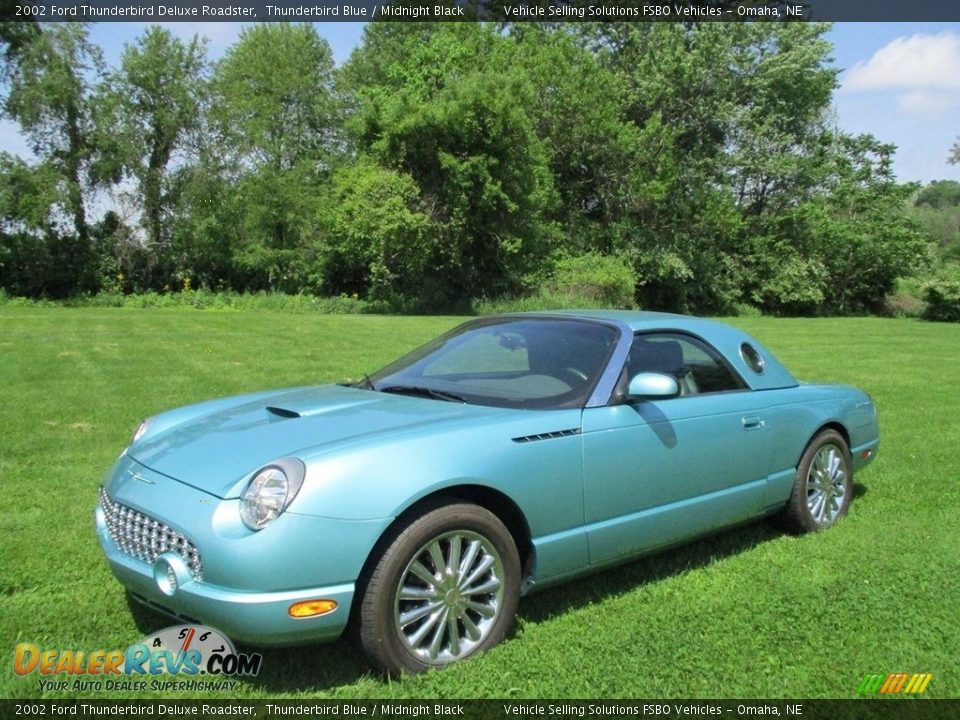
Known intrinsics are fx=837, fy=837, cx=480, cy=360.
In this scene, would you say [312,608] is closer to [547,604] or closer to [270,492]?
[270,492]

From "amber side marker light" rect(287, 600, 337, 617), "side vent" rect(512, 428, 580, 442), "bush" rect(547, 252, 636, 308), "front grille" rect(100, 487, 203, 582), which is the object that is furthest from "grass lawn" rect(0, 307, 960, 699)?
"bush" rect(547, 252, 636, 308)

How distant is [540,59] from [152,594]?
3687 cm

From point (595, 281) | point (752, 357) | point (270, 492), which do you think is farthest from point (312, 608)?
point (595, 281)

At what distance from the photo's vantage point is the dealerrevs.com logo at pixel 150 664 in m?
3.15

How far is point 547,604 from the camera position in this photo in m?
4.11

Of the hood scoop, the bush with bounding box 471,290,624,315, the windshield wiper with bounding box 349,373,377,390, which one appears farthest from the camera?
the bush with bounding box 471,290,624,315

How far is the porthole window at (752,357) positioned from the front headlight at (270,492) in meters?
2.98

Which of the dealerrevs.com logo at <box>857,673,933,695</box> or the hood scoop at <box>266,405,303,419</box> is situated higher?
the hood scoop at <box>266,405,303,419</box>

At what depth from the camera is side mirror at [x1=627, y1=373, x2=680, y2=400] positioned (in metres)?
3.98

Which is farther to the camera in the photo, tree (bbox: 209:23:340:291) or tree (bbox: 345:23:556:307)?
tree (bbox: 209:23:340:291)

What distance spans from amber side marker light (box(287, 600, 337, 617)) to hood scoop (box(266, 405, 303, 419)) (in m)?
1.07

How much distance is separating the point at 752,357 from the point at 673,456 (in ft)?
4.03

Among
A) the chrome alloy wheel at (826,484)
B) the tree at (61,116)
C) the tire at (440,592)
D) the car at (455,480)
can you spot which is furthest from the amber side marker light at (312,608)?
the tree at (61,116)

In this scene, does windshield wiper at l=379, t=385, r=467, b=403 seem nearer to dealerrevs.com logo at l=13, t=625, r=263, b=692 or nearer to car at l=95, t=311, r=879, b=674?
car at l=95, t=311, r=879, b=674
